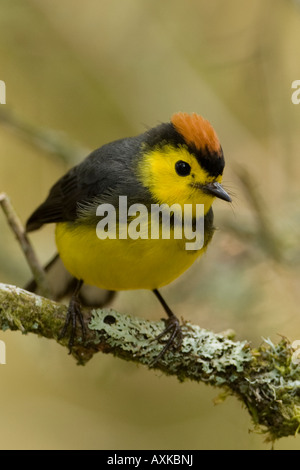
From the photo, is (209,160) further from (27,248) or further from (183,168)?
(27,248)

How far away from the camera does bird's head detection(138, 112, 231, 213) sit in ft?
12.5

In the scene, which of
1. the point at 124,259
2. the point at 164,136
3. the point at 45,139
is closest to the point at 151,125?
the point at 45,139

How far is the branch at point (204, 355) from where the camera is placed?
3.39m

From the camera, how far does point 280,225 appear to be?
5.43 m

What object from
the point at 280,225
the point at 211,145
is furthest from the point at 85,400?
the point at 211,145

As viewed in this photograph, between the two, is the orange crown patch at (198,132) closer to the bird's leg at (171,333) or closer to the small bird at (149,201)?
the small bird at (149,201)

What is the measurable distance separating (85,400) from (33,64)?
3.62 m

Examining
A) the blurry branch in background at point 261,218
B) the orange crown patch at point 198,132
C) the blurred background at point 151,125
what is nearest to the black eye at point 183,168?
the orange crown patch at point 198,132

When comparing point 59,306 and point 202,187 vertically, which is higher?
point 202,187

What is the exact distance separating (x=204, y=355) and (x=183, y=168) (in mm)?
1121

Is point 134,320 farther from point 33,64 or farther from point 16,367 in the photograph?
point 33,64

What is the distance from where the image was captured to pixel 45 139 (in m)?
5.65

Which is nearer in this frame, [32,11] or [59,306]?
[59,306]

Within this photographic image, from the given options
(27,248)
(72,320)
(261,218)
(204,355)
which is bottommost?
(204,355)
